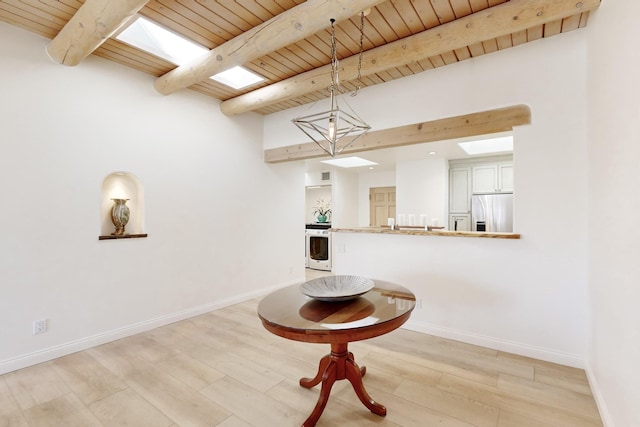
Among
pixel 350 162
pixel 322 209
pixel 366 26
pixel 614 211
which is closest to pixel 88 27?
pixel 366 26

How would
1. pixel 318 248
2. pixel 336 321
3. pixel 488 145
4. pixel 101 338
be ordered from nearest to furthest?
pixel 336 321 → pixel 101 338 → pixel 488 145 → pixel 318 248

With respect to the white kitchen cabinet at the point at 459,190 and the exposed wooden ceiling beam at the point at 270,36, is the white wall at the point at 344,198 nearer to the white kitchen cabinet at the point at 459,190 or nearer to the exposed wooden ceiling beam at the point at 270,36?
the white kitchen cabinet at the point at 459,190

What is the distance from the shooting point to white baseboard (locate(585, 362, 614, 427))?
5.51 feet

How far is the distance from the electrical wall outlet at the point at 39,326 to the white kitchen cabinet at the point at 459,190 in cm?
580

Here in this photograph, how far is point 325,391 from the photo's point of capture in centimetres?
181

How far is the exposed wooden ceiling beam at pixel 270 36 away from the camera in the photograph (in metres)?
1.91

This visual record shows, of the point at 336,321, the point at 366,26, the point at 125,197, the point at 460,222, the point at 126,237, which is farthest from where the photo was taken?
the point at 460,222

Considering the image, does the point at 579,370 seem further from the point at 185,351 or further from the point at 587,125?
the point at 185,351

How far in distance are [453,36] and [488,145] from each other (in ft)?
9.41

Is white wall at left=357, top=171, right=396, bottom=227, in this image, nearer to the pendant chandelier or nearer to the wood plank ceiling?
the pendant chandelier

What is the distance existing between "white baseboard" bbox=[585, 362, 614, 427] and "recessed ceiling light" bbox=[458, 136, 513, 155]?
3.06 metres

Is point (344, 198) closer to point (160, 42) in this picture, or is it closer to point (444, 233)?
point (444, 233)

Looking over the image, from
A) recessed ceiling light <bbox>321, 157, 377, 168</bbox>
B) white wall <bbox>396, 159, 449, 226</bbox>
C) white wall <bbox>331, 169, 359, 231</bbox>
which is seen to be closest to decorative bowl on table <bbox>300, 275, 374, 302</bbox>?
white wall <bbox>396, 159, 449, 226</bbox>

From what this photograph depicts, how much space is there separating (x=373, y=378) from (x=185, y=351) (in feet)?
5.55
